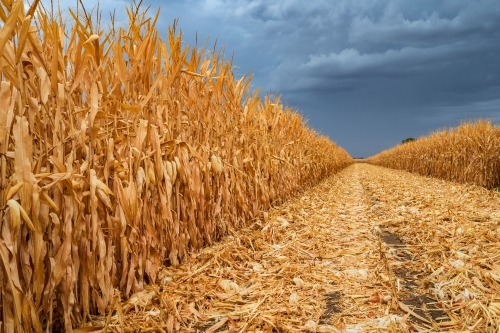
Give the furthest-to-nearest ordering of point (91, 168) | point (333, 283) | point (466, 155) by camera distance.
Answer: point (466, 155), point (333, 283), point (91, 168)

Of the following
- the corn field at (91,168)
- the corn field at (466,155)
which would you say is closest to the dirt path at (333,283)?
the corn field at (91,168)

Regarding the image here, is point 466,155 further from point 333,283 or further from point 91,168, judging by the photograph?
point 91,168

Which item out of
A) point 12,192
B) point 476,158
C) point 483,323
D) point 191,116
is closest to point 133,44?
point 191,116

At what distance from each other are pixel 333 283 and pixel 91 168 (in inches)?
87.7

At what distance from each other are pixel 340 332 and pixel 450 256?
6.64ft

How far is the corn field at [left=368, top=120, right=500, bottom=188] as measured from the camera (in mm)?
13266

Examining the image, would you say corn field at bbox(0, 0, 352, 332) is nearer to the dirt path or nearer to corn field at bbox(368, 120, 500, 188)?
the dirt path

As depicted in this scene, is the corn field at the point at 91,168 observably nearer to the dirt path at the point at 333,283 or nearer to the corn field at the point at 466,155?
the dirt path at the point at 333,283

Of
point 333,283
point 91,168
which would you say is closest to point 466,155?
point 333,283

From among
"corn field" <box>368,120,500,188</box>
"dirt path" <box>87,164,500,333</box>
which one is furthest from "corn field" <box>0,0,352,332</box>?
"corn field" <box>368,120,500,188</box>

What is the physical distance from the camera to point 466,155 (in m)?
15.0

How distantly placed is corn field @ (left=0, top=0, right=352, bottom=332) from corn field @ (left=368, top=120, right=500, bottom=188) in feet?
40.2

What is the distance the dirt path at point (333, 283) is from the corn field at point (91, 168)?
0.32m

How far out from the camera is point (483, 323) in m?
2.54
